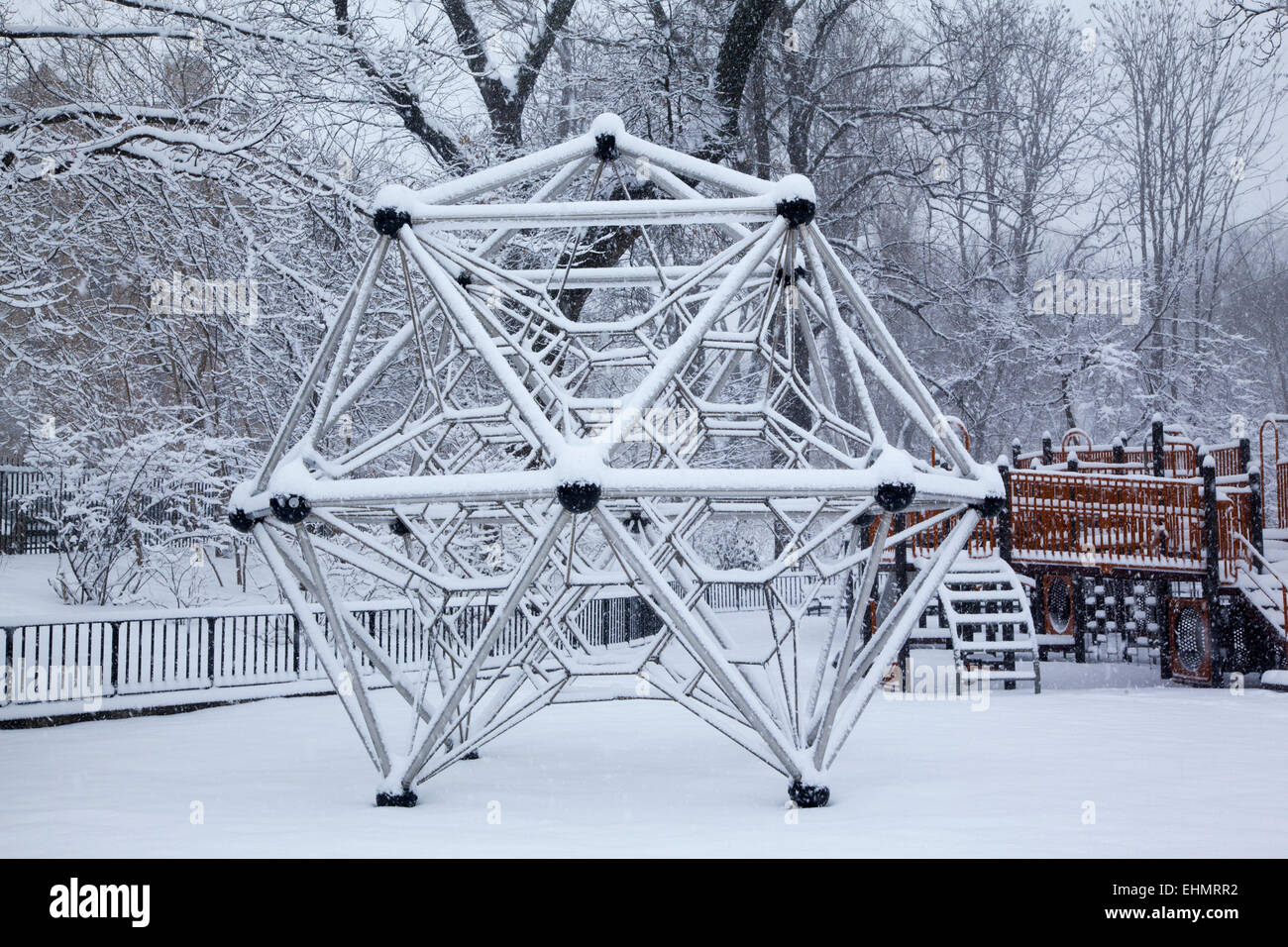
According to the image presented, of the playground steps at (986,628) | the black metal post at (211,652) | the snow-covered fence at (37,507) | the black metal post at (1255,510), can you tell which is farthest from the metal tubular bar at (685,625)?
the snow-covered fence at (37,507)

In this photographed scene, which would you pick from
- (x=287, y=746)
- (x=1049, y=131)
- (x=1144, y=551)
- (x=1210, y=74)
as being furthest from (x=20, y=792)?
(x=1210, y=74)

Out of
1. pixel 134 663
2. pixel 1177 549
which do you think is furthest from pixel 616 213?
pixel 1177 549

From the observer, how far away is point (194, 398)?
19.7 metres

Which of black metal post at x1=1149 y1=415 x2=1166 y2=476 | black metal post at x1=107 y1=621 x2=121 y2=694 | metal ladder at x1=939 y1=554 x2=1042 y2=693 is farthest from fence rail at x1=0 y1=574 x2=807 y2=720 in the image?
black metal post at x1=1149 y1=415 x2=1166 y2=476

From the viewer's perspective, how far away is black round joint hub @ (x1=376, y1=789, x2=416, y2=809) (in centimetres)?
626

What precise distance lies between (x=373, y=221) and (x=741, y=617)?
68.0ft

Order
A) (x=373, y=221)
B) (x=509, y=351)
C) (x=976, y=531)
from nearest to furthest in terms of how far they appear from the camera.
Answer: (x=373, y=221)
(x=509, y=351)
(x=976, y=531)

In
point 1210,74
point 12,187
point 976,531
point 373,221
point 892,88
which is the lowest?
point 976,531

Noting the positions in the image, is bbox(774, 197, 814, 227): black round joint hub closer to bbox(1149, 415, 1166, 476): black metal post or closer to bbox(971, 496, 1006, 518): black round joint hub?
bbox(971, 496, 1006, 518): black round joint hub

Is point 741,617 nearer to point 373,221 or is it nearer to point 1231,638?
point 1231,638

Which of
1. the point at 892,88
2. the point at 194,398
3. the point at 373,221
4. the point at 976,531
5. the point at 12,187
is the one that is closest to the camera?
the point at 373,221

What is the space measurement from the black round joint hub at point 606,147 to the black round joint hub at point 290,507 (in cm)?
287

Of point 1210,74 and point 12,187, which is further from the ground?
point 1210,74

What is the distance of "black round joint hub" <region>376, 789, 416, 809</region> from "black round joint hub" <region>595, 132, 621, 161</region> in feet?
13.2
